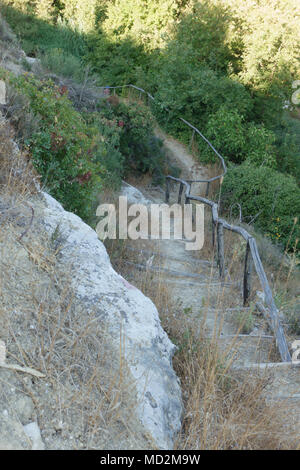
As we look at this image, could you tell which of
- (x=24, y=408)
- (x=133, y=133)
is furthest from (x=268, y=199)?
(x=24, y=408)

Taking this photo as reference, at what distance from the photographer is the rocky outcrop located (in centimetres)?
225

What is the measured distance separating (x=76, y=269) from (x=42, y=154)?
6.98 feet

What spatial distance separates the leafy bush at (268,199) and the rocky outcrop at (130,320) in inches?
310

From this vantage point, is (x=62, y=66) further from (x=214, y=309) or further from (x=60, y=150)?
(x=214, y=309)

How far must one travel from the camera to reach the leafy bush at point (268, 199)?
10.7 meters

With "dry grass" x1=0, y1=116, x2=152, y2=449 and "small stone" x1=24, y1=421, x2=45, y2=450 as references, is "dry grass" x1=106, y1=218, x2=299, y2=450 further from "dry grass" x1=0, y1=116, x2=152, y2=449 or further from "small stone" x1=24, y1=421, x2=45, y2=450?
"small stone" x1=24, y1=421, x2=45, y2=450

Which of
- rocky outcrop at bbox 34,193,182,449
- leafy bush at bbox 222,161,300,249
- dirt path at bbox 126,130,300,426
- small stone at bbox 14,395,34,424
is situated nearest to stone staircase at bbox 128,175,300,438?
dirt path at bbox 126,130,300,426

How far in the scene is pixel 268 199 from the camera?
10984 mm

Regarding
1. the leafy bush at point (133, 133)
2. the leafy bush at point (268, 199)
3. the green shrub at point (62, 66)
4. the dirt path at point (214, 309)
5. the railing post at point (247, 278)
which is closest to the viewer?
the dirt path at point (214, 309)

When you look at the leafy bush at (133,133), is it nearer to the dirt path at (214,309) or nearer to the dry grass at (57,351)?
the dirt path at (214,309)

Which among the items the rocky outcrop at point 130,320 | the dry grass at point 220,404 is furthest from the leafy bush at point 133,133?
the dry grass at point 220,404

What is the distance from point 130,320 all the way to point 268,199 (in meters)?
9.09

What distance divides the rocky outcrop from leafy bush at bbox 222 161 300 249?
7.87 meters
